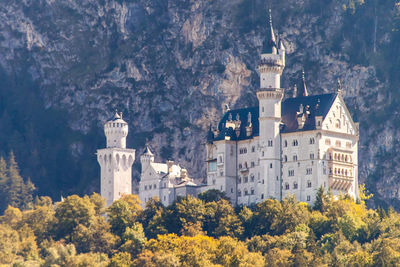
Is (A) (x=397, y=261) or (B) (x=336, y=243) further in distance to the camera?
(B) (x=336, y=243)

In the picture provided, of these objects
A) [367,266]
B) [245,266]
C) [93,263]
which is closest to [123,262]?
[93,263]

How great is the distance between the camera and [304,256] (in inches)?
7628

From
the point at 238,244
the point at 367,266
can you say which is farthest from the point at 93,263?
the point at 367,266

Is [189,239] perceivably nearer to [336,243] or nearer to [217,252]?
[217,252]

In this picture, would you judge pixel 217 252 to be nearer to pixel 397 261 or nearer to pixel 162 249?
pixel 162 249

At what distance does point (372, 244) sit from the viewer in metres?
199

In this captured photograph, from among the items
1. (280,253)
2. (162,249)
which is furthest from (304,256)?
(162,249)

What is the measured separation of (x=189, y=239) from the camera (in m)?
199

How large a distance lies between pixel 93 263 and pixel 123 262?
11.8ft

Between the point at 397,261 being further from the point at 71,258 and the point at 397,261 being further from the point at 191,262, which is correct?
the point at 71,258

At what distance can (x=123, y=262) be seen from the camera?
19600cm

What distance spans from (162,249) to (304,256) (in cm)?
1689

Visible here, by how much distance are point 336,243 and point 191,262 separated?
19.0 meters

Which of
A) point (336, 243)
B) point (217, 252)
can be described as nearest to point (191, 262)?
point (217, 252)
